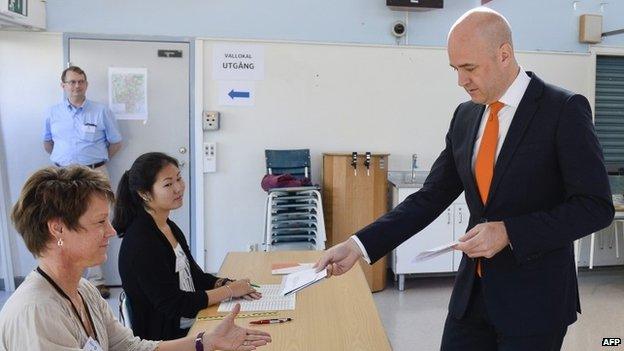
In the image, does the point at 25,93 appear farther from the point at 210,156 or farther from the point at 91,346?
the point at 91,346

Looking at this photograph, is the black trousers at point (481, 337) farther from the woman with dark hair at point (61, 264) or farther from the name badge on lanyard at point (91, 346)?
the name badge on lanyard at point (91, 346)

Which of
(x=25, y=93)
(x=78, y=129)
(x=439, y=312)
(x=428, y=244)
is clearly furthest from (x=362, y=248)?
(x=25, y=93)

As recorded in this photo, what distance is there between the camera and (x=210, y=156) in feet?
16.5

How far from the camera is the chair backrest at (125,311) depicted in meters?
2.03

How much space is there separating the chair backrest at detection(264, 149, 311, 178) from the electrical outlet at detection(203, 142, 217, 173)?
49 centimetres

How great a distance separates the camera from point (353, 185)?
4738mm

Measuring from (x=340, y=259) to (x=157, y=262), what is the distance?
775 mm

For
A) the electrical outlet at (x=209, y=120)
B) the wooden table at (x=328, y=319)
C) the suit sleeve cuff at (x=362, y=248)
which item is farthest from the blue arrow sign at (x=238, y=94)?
the suit sleeve cuff at (x=362, y=248)

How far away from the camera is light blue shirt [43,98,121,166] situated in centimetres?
459

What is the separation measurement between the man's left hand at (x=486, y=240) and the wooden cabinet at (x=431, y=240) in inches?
133

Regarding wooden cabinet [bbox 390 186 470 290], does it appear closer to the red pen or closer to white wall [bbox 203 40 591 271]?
white wall [bbox 203 40 591 271]

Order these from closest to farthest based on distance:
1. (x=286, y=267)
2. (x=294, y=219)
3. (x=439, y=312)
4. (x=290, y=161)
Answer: (x=286, y=267) < (x=439, y=312) < (x=294, y=219) < (x=290, y=161)

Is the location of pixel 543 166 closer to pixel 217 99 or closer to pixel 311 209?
pixel 311 209

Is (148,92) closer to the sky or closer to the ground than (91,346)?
closer to the sky
